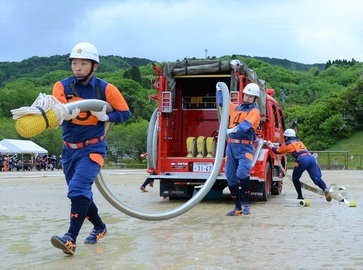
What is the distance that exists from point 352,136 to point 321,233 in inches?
3264

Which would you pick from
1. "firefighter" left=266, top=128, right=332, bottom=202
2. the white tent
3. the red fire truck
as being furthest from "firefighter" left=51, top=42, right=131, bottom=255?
the white tent

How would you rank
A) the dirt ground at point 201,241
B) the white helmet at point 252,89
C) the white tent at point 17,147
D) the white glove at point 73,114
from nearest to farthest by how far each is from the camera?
1. the dirt ground at point 201,241
2. the white glove at point 73,114
3. the white helmet at point 252,89
4. the white tent at point 17,147

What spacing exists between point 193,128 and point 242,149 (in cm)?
420

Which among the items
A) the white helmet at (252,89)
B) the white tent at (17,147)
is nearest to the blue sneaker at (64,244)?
the white helmet at (252,89)

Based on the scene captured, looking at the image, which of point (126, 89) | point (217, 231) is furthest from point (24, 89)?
point (217, 231)

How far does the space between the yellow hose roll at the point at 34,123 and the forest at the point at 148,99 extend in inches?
653

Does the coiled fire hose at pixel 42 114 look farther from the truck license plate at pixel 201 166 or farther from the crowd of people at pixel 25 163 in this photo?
the crowd of people at pixel 25 163

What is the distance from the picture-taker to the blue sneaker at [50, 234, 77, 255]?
573 centimetres

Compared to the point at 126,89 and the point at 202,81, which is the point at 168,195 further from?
the point at 126,89

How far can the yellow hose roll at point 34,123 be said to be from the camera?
561 centimetres

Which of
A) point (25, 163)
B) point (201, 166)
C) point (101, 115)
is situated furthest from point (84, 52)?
point (25, 163)

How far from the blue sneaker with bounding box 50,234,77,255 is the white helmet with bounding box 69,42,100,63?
1767 mm

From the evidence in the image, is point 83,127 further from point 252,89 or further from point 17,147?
point 17,147

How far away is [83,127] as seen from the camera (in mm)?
6289
